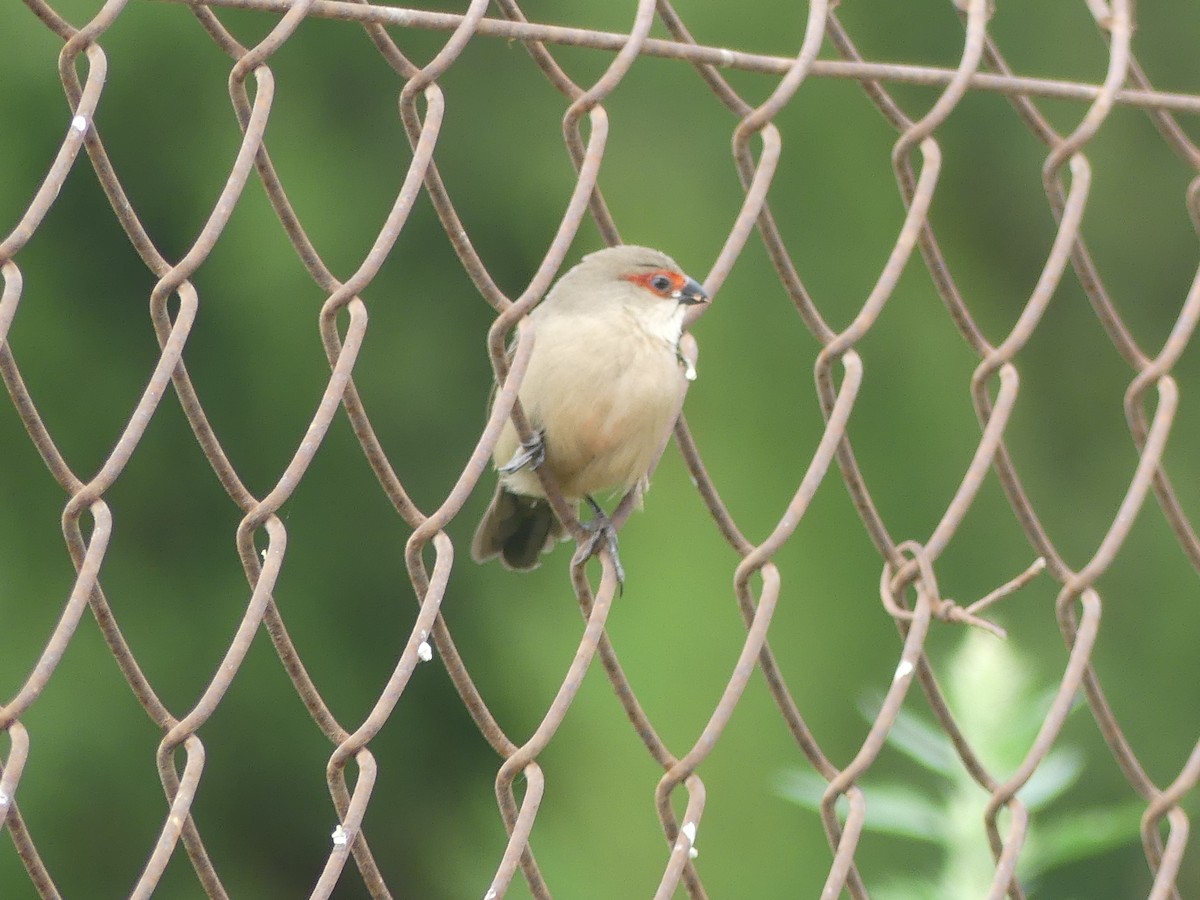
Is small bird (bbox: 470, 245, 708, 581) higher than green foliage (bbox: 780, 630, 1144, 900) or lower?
higher

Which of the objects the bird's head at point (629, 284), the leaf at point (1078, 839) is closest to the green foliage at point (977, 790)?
the leaf at point (1078, 839)

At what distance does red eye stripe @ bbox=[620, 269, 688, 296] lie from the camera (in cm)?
336

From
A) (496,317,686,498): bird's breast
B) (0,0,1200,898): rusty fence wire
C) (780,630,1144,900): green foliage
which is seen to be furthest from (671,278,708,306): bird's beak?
(780,630,1144,900): green foliage

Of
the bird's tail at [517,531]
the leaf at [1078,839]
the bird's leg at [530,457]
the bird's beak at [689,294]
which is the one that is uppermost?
the bird's beak at [689,294]

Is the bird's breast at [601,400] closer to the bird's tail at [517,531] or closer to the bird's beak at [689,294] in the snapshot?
the bird's beak at [689,294]

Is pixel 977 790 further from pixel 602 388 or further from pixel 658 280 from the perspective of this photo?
pixel 658 280

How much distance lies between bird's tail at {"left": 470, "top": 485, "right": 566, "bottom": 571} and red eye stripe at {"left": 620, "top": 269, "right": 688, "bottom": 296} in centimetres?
53

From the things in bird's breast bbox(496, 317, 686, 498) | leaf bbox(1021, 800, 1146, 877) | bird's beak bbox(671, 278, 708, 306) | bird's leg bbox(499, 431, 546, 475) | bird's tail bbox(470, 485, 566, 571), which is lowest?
leaf bbox(1021, 800, 1146, 877)

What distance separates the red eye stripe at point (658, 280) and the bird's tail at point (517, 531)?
530 mm

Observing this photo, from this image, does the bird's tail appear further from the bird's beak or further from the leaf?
the leaf

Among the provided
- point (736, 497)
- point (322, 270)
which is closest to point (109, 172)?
point (322, 270)

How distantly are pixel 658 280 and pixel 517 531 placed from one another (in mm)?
637

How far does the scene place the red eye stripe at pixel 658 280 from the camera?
132 inches

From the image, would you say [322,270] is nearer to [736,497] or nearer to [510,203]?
[736,497]
